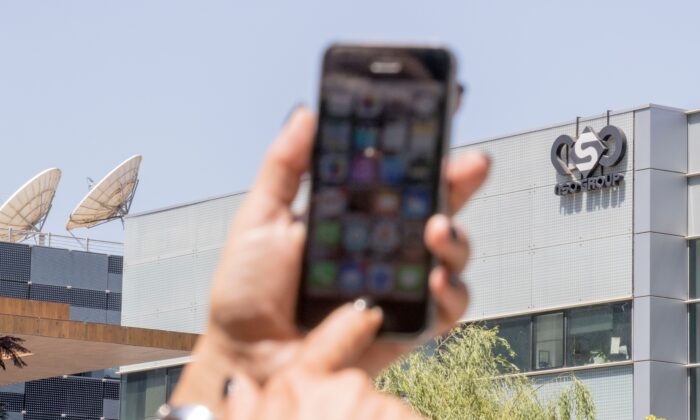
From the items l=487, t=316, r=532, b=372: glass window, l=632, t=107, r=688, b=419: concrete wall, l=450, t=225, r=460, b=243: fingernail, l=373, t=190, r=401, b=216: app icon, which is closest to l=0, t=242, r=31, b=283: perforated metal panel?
l=487, t=316, r=532, b=372: glass window

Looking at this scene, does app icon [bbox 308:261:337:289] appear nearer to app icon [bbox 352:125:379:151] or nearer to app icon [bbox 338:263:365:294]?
app icon [bbox 338:263:365:294]

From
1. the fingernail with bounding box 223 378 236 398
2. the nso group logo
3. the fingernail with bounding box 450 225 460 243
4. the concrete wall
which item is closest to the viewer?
the fingernail with bounding box 450 225 460 243

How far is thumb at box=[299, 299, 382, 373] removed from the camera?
9.91 feet

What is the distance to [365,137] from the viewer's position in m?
3.20

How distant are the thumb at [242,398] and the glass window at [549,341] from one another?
34372 mm

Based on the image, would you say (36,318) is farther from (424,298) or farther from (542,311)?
(424,298)

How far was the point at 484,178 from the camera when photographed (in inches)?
122

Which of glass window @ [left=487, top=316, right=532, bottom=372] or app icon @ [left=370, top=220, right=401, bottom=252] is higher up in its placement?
glass window @ [left=487, top=316, right=532, bottom=372]

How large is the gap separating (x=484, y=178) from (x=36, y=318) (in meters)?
37.9

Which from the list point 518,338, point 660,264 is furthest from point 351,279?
point 518,338

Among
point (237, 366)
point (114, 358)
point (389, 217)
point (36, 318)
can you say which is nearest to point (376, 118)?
point (389, 217)

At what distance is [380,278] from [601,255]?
111 ft

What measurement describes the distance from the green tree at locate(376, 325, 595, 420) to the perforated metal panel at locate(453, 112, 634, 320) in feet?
14.2

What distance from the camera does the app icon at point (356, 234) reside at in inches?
123
